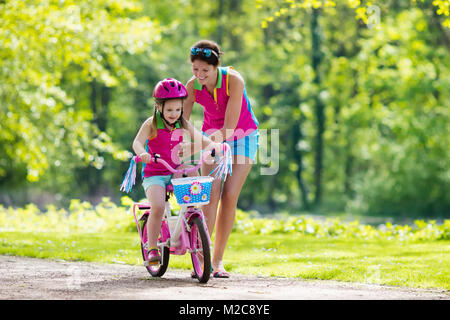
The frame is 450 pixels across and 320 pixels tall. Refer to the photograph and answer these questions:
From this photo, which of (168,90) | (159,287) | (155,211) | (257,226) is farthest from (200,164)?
(257,226)

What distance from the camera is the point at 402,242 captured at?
10.1 meters

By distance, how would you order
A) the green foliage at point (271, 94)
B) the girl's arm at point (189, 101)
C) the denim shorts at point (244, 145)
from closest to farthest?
the girl's arm at point (189, 101) < the denim shorts at point (244, 145) < the green foliage at point (271, 94)

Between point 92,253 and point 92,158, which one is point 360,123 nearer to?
point 92,158

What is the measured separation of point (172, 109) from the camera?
588cm

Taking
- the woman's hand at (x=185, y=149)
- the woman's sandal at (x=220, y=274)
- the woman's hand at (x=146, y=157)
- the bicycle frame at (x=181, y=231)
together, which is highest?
the woman's hand at (x=185, y=149)

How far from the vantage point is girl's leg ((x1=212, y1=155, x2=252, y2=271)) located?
6.28 m

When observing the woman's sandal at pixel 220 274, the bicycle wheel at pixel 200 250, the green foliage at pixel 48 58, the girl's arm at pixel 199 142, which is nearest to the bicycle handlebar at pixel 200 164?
the girl's arm at pixel 199 142

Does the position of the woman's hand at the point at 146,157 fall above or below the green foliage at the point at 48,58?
below

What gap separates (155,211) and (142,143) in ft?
1.99

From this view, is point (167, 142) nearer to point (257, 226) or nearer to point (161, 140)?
point (161, 140)

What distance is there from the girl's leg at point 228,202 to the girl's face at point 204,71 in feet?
2.51

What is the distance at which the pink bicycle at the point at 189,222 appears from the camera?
5.63 m

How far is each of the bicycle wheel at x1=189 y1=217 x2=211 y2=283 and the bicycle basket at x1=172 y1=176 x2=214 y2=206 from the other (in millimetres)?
181

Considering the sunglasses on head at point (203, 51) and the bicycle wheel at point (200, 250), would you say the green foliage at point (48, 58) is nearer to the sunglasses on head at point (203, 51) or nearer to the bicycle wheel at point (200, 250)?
the sunglasses on head at point (203, 51)
